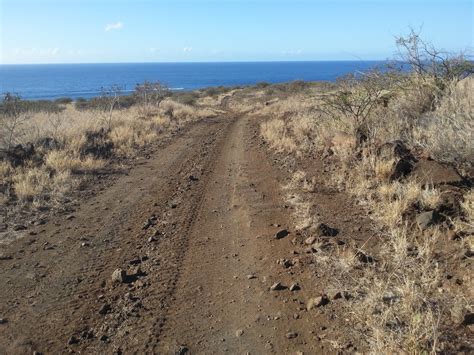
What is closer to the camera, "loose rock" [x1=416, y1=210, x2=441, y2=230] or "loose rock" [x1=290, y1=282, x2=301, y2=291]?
"loose rock" [x1=290, y1=282, x2=301, y2=291]

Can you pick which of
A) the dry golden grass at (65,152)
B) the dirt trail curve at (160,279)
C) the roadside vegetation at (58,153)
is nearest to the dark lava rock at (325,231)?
the dirt trail curve at (160,279)

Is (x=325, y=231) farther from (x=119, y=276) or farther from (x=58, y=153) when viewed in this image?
(x=58, y=153)

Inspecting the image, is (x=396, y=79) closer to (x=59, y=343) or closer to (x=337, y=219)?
(x=337, y=219)

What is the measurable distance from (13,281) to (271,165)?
6328 mm

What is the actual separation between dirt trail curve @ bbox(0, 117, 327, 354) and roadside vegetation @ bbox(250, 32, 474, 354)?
558 millimetres

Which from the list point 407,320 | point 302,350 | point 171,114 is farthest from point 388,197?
point 171,114

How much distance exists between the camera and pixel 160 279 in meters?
4.79

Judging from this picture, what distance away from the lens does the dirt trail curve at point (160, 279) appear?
374 cm

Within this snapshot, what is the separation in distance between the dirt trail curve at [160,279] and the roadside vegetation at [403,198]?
1.83ft

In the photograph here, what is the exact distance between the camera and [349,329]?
3.67m

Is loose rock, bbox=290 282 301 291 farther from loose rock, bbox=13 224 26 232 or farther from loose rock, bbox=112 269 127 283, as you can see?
loose rock, bbox=13 224 26 232

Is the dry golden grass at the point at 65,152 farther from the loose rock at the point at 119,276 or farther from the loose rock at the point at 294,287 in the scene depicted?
the loose rock at the point at 294,287

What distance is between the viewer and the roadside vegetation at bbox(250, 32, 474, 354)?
3646 mm

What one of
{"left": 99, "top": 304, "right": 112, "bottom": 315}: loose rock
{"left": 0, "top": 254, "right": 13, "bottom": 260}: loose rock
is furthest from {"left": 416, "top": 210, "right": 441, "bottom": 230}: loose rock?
{"left": 0, "top": 254, "right": 13, "bottom": 260}: loose rock
